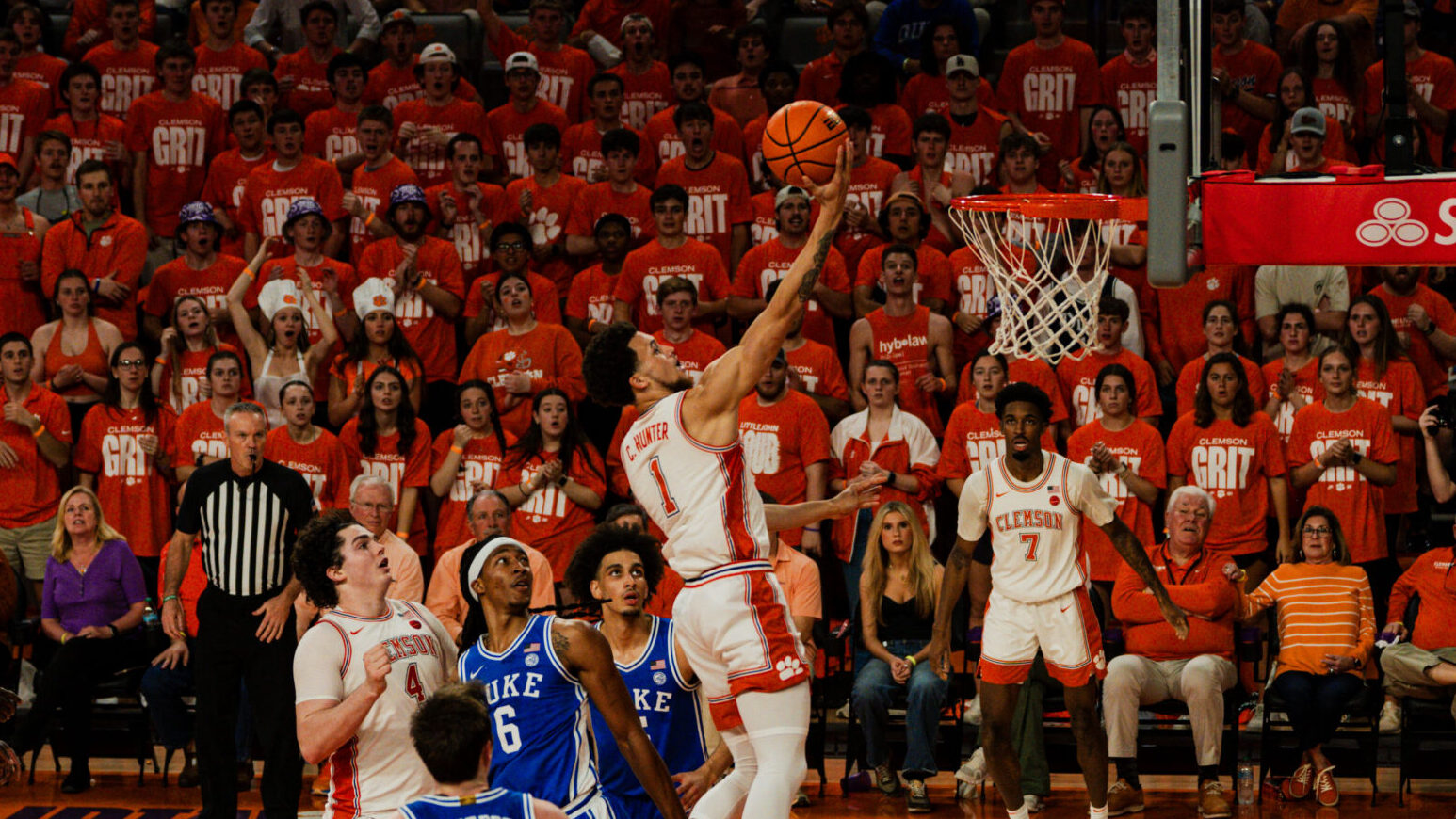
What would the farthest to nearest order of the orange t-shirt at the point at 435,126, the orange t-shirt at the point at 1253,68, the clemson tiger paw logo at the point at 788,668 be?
the orange t-shirt at the point at 1253,68
the orange t-shirt at the point at 435,126
the clemson tiger paw logo at the point at 788,668

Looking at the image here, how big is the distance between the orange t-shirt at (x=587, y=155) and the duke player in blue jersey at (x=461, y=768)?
30.5ft

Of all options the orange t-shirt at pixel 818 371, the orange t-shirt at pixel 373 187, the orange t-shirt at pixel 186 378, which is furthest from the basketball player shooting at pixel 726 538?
the orange t-shirt at pixel 373 187

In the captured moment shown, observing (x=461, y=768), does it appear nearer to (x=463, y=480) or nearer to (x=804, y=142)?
(x=804, y=142)

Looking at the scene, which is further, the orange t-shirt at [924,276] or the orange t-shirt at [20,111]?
the orange t-shirt at [20,111]

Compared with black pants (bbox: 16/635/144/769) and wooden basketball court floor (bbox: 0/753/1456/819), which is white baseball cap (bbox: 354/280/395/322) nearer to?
black pants (bbox: 16/635/144/769)

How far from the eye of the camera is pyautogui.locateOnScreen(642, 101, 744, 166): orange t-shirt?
44.9ft

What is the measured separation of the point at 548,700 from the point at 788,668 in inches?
33.5

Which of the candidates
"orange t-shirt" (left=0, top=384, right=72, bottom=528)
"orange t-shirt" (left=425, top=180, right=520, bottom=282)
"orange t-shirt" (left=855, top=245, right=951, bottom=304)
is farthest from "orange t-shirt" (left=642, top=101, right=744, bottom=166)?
"orange t-shirt" (left=0, top=384, right=72, bottom=528)

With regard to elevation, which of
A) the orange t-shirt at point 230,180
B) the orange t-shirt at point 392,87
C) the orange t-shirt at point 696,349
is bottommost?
the orange t-shirt at point 696,349

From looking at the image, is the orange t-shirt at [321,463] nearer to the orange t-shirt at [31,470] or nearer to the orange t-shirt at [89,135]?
the orange t-shirt at [31,470]

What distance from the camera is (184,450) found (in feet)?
36.9

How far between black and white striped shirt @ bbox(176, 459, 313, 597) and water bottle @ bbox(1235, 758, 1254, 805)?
5.32 m

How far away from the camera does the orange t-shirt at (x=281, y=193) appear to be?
515 inches

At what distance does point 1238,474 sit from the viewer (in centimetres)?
1045
